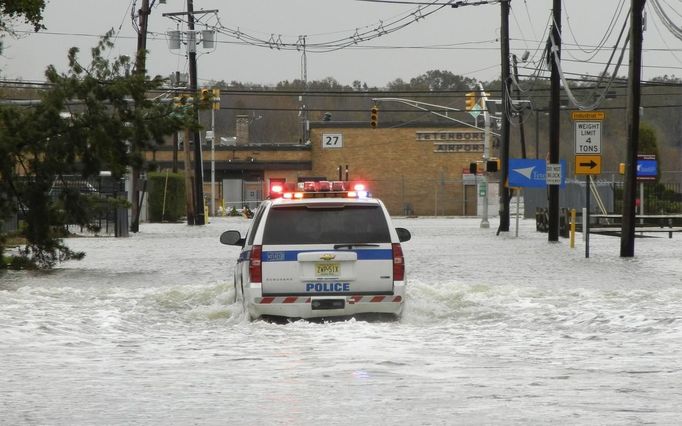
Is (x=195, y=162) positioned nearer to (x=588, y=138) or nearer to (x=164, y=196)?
(x=164, y=196)

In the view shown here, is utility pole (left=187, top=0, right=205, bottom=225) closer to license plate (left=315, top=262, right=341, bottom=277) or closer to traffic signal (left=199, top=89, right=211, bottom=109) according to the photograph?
traffic signal (left=199, top=89, right=211, bottom=109)

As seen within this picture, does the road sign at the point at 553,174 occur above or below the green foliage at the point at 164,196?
above

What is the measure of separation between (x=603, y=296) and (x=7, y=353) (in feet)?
34.1

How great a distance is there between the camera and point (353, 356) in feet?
40.5

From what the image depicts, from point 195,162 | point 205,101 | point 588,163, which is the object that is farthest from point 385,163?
point 205,101

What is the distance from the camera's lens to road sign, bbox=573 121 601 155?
1232 inches

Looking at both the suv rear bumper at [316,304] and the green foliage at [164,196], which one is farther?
→ the green foliage at [164,196]

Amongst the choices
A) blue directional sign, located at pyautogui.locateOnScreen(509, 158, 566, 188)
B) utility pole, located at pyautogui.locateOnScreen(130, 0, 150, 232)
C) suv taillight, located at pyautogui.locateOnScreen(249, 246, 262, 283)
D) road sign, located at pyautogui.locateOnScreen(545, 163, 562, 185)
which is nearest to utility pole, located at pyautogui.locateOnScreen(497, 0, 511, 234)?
blue directional sign, located at pyautogui.locateOnScreen(509, 158, 566, 188)

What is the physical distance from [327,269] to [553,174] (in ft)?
86.4

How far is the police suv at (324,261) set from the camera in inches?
596

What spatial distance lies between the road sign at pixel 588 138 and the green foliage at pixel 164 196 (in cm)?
4520

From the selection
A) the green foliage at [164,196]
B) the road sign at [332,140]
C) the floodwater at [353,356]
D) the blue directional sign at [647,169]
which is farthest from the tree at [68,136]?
the road sign at [332,140]

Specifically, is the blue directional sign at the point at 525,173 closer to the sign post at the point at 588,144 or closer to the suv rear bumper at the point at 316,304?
the sign post at the point at 588,144

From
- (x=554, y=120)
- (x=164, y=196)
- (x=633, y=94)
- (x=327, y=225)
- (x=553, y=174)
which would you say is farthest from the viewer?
(x=164, y=196)
